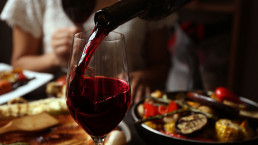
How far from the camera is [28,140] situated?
1.92 ft

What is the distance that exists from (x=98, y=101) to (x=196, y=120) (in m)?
0.28

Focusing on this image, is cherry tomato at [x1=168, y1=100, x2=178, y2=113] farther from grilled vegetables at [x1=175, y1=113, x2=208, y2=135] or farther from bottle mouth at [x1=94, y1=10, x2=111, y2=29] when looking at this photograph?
bottle mouth at [x1=94, y1=10, x2=111, y2=29]

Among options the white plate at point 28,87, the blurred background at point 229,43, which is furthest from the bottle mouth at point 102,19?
the blurred background at point 229,43

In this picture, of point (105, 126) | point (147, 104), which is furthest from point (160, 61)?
point (105, 126)

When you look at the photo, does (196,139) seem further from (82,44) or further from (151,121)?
(82,44)

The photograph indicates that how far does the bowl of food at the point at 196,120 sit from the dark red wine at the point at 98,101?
16 centimetres

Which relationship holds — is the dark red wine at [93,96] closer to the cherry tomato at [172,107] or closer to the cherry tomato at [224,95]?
the cherry tomato at [172,107]

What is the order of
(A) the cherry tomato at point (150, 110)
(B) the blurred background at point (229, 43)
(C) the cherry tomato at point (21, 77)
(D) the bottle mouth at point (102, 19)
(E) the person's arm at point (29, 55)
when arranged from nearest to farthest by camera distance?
(D) the bottle mouth at point (102, 19) < (A) the cherry tomato at point (150, 110) < (C) the cherry tomato at point (21, 77) < (E) the person's arm at point (29, 55) < (B) the blurred background at point (229, 43)

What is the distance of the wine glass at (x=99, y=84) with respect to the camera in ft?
1.38

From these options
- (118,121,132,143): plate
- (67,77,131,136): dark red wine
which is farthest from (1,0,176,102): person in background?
(67,77,131,136): dark red wine

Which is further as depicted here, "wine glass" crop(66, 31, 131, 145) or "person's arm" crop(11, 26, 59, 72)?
"person's arm" crop(11, 26, 59, 72)

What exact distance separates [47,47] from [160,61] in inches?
24.7

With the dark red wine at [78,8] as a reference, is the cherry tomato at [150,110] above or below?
below

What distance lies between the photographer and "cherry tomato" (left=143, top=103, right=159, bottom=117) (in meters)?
0.69
